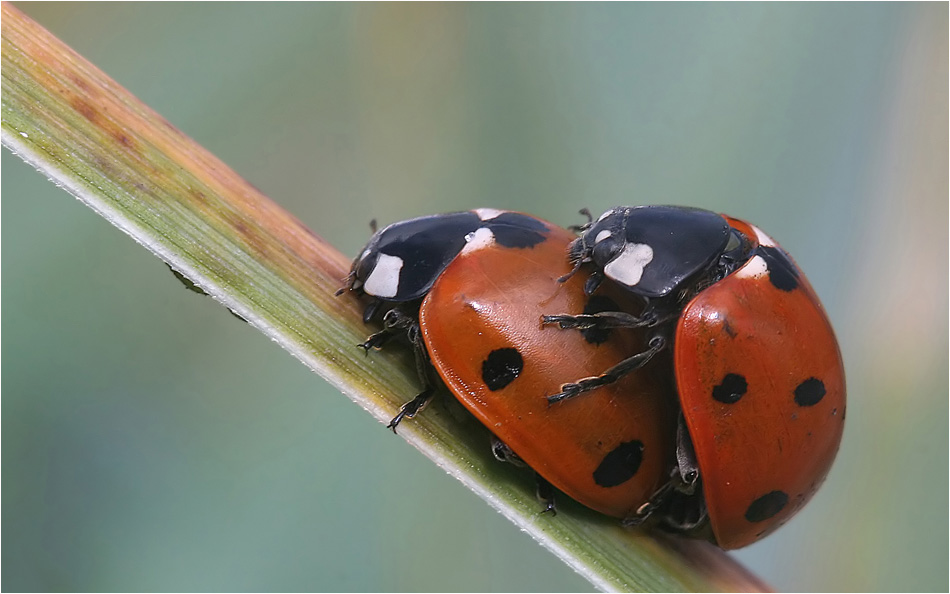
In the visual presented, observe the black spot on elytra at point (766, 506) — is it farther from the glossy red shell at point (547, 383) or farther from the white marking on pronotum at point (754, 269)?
the white marking on pronotum at point (754, 269)

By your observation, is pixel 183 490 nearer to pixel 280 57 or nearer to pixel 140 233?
pixel 140 233

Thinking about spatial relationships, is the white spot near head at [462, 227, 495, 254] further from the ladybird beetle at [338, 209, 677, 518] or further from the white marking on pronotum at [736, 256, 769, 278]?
the white marking on pronotum at [736, 256, 769, 278]

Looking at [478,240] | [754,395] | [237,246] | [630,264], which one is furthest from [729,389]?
[237,246]

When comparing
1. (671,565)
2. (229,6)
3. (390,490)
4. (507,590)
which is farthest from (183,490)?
(229,6)

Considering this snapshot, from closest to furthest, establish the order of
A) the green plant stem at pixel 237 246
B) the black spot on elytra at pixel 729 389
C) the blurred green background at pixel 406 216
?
the green plant stem at pixel 237 246 → the black spot on elytra at pixel 729 389 → the blurred green background at pixel 406 216

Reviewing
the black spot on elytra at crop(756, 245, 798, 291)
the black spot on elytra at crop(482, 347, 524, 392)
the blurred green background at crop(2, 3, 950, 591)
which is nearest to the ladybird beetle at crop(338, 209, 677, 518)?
the black spot on elytra at crop(482, 347, 524, 392)

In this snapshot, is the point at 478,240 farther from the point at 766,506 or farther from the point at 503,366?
the point at 766,506

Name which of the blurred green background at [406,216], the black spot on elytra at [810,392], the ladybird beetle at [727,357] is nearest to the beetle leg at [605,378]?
the ladybird beetle at [727,357]
